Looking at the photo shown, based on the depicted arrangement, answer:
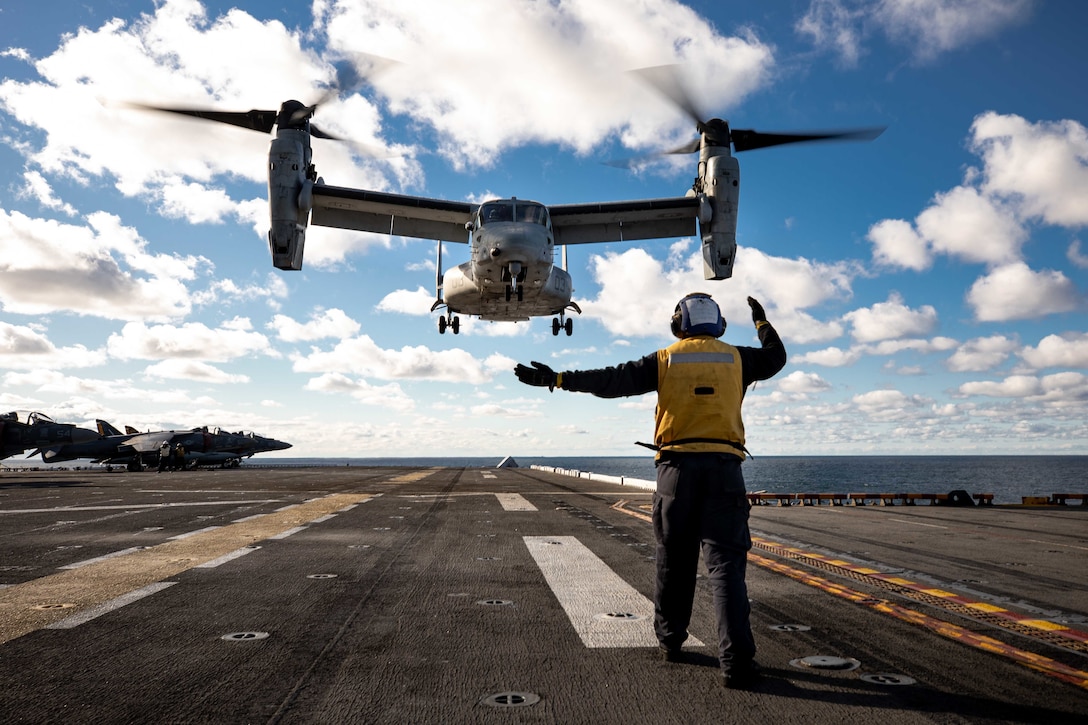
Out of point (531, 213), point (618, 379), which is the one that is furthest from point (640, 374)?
point (531, 213)

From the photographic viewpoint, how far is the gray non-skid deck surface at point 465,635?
350 cm

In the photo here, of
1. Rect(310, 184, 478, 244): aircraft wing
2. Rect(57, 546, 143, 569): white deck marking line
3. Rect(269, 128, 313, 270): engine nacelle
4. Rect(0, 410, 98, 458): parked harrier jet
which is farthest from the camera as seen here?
Rect(0, 410, 98, 458): parked harrier jet

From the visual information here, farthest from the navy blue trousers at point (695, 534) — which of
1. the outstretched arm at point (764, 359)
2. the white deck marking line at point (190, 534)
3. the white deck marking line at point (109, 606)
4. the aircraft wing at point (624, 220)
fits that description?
the aircraft wing at point (624, 220)

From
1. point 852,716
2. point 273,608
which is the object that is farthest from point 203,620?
point 852,716

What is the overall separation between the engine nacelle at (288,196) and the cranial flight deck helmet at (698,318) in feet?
71.6

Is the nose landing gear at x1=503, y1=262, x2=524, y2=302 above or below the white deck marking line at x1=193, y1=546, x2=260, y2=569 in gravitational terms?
above

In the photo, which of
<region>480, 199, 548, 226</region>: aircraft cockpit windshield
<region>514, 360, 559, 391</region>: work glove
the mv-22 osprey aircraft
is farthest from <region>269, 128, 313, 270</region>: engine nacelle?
<region>514, 360, 559, 391</region>: work glove

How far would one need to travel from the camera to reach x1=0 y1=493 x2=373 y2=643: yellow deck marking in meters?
5.37

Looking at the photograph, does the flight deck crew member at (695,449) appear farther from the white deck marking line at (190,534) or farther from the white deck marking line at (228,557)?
the white deck marking line at (190,534)

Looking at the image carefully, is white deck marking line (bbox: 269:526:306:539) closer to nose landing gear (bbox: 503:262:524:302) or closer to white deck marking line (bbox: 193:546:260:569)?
white deck marking line (bbox: 193:546:260:569)

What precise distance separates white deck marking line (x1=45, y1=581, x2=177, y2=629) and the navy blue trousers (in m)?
4.30

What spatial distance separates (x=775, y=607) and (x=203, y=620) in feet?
15.3

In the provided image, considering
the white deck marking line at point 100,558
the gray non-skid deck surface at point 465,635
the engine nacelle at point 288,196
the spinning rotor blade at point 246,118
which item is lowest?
the white deck marking line at point 100,558

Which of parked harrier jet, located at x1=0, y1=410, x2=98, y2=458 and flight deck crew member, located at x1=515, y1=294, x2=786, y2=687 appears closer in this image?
flight deck crew member, located at x1=515, y1=294, x2=786, y2=687
